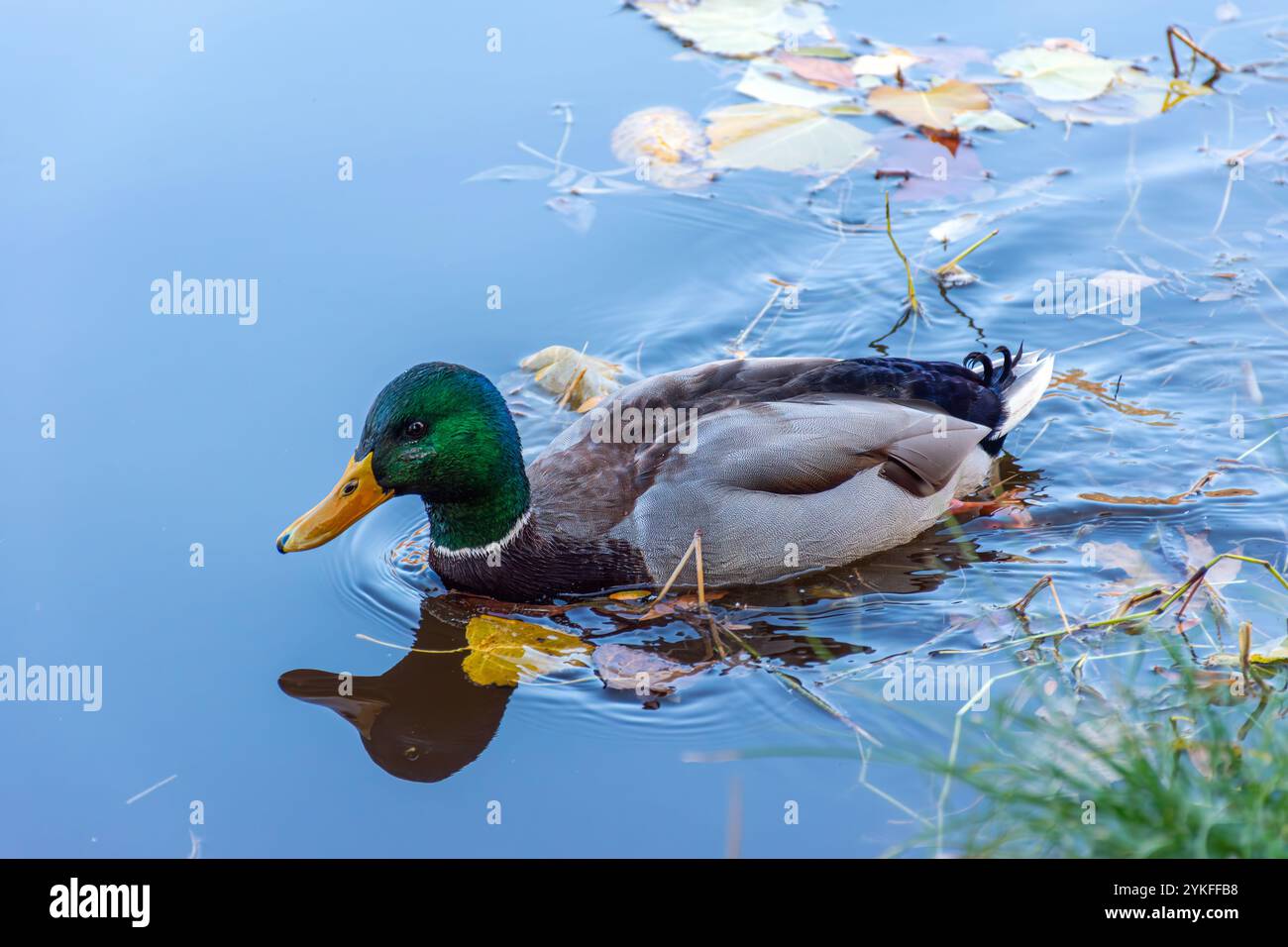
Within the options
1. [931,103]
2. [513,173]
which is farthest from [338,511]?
[931,103]

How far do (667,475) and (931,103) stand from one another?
3880mm

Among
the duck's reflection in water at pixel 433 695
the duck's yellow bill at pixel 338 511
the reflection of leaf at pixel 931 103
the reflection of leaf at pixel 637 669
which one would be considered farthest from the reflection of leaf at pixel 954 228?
the duck's yellow bill at pixel 338 511

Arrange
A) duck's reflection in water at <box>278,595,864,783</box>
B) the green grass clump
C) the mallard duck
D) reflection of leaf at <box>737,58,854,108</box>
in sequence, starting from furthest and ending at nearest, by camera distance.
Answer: reflection of leaf at <box>737,58,854,108</box>
the mallard duck
duck's reflection in water at <box>278,595,864,783</box>
the green grass clump

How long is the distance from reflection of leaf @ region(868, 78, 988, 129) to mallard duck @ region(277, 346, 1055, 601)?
2.90 meters

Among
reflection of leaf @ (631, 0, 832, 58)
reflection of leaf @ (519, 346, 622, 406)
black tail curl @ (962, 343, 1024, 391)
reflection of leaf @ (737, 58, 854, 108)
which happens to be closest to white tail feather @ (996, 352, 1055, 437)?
black tail curl @ (962, 343, 1024, 391)

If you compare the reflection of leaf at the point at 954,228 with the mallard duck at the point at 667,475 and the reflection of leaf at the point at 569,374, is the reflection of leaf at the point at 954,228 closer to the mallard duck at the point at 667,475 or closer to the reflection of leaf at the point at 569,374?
the mallard duck at the point at 667,475

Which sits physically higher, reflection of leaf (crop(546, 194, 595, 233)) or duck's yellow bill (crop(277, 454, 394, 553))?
reflection of leaf (crop(546, 194, 595, 233))

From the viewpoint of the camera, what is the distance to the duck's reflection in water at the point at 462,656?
197 inches

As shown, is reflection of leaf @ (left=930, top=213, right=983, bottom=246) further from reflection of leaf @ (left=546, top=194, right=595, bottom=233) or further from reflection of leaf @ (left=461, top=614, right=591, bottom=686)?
reflection of leaf @ (left=461, top=614, right=591, bottom=686)

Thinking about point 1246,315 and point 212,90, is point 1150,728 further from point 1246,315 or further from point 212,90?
point 212,90

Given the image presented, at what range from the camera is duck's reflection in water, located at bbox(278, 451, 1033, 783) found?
16.4 ft

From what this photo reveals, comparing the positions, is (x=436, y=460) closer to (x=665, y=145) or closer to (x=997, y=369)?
(x=997, y=369)

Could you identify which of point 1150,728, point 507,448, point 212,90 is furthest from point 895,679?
point 212,90
